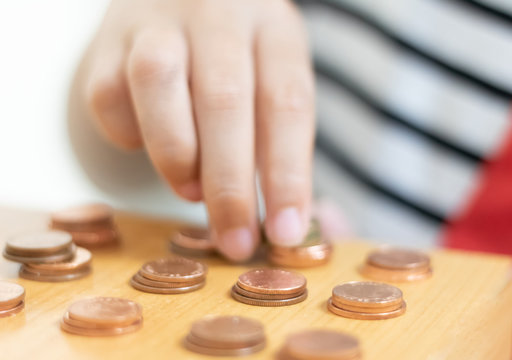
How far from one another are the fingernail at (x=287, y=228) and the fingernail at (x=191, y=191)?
8 cm

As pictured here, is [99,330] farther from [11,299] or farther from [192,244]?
[192,244]

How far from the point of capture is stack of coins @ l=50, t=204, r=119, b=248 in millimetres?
604

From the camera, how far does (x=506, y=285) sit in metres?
0.52

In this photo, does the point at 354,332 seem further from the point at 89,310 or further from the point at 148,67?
the point at 148,67

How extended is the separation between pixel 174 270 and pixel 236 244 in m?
0.09

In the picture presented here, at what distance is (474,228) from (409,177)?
8.4 inches

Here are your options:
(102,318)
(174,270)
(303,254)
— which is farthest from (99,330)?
(303,254)

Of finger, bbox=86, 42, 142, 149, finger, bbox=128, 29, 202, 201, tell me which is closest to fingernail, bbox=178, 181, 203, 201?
finger, bbox=128, 29, 202, 201

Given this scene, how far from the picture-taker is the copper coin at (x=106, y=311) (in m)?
0.37

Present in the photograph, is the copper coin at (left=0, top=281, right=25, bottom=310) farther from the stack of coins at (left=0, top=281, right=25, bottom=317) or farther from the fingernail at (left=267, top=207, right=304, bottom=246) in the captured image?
the fingernail at (left=267, top=207, right=304, bottom=246)

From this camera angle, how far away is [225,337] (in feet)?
1.13

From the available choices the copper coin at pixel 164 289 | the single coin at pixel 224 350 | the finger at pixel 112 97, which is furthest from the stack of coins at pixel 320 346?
the finger at pixel 112 97

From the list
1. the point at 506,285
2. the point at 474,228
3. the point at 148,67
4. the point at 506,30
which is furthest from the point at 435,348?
the point at 506,30

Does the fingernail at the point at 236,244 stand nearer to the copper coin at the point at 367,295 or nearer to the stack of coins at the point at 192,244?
the stack of coins at the point at 192,244
